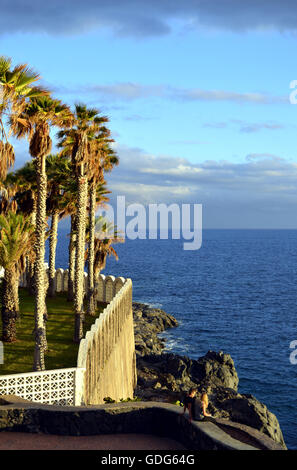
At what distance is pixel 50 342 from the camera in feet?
87.5

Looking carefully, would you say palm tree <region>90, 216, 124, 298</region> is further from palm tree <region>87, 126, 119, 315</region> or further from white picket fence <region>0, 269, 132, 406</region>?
white picket fence <region>0, 269, 132, 406</region>

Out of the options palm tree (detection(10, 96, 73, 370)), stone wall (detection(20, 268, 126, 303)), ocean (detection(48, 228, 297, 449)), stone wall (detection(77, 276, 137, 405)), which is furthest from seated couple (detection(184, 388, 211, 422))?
stone wall (detection(20, 268, 126, 303))

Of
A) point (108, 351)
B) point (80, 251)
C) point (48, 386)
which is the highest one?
point (80, 251)

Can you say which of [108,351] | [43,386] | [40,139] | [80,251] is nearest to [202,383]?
[108,351]

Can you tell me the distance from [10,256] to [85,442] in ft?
52.0

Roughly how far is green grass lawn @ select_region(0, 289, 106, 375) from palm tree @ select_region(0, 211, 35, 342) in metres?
1.06

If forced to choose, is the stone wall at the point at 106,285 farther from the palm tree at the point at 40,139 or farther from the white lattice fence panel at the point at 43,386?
the white lattice fence panel at the point at 43,386

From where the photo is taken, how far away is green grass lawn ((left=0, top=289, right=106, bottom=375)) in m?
23.0

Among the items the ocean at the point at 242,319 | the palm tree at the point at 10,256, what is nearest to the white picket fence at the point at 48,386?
the palm tree at the point at 10,256

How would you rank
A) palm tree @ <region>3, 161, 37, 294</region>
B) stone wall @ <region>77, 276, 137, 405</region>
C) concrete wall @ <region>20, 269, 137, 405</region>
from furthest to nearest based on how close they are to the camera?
palm tree @ <region>3, 161, 37, 294</region>
stone wall @ <region>77, 276, 137, 405</region>
concrete wall @ <region>20, 269, 137, 405</region>

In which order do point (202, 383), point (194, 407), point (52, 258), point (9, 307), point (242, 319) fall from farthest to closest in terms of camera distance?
1. point (242, 319)
2. point (202, 383)
3. point (52, 258)
4. point (9, 307)
5. point (194, 407)

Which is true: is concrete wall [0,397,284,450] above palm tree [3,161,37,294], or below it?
below

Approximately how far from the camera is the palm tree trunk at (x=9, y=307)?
2606 centimetres

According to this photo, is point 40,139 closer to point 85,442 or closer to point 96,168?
point 96,168
